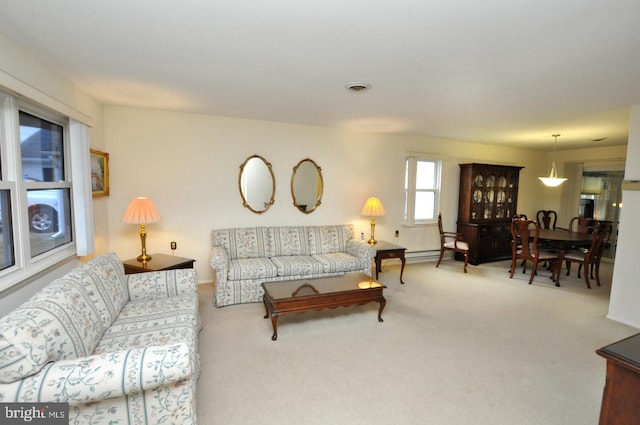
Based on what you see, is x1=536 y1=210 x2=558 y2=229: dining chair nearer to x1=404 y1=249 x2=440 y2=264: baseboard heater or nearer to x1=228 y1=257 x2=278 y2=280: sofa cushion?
x1=404 y1=249 x2=440 y2=264: baseboard heater

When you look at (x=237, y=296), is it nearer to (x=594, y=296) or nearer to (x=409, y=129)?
(x=409, y=129)

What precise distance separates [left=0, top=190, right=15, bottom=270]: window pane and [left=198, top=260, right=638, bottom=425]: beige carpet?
1.49m

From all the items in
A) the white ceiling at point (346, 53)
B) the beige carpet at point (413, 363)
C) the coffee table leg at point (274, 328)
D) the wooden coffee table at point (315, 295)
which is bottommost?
the beige carpet at point (413, 363)

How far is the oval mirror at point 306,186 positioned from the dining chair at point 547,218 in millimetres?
5203

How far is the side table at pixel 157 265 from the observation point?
3060mm

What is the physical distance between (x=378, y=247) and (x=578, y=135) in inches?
149

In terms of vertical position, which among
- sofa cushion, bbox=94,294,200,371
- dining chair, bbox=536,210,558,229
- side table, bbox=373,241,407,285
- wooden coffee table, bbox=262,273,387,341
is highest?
dining chair, bbox=536,210,558,229

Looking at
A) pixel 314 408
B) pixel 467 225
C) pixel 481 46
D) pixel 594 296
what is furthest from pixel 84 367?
pixel 467 225

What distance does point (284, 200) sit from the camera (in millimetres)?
4520

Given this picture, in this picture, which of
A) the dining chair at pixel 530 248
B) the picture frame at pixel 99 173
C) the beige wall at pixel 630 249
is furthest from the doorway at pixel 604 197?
the picture frame at pixel 99 173

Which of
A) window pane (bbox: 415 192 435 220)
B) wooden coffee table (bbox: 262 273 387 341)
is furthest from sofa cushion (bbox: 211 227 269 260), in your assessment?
window pane (bbox: 415 192 435 220)

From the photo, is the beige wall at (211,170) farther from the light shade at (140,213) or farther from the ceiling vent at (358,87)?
the ceiling vent at (358,87)

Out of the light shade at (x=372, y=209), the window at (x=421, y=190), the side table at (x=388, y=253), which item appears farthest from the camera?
the window at (x=421, y=190)

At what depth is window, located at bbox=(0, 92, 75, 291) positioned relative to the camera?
203 centimetres
